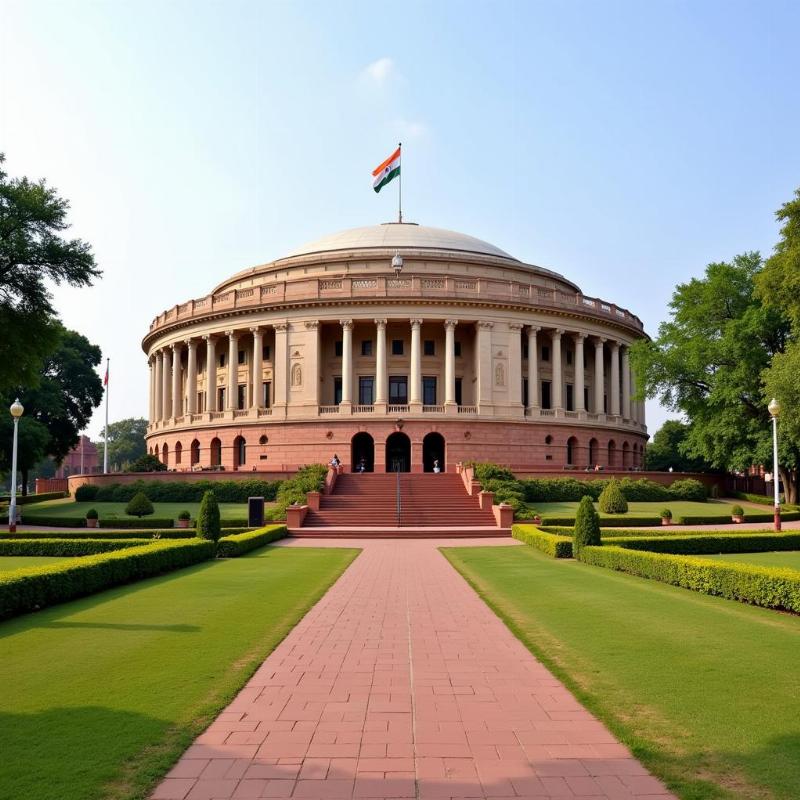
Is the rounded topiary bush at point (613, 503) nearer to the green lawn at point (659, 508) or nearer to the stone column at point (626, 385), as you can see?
the green lawn at point (659, 508)

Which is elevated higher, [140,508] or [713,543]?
[140,508]

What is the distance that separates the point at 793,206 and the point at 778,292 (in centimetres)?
470

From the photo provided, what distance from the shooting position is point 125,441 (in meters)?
148

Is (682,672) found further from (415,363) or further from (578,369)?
(578,369)

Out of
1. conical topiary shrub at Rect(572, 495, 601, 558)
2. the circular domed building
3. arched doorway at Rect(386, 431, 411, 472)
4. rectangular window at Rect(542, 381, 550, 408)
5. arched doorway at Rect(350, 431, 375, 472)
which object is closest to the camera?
conical topiary shrub at Rect(572, 495, 601, 558)

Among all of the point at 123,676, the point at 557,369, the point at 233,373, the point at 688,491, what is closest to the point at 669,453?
the point at 557,369

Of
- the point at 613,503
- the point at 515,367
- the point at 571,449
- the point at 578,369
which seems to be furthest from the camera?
the point at 578,369

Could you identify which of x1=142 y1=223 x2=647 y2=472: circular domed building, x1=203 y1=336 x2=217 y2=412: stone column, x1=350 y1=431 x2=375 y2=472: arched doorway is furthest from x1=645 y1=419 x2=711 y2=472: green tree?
x1=203 y1=336 x2=217 y2=412: stone column

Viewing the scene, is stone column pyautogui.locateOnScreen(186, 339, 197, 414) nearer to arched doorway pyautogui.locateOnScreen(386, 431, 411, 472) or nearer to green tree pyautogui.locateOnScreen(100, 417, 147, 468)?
arched doorway pyautogui.locateOnScreen(386, 431, 411, 472)

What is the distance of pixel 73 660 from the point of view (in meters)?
10.1

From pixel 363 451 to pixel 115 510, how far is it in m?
20.4

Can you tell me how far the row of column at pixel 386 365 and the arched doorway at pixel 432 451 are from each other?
3323 millimetres

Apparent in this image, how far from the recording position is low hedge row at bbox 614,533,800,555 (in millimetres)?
24766

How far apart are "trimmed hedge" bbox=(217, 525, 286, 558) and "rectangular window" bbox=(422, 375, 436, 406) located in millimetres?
31769
